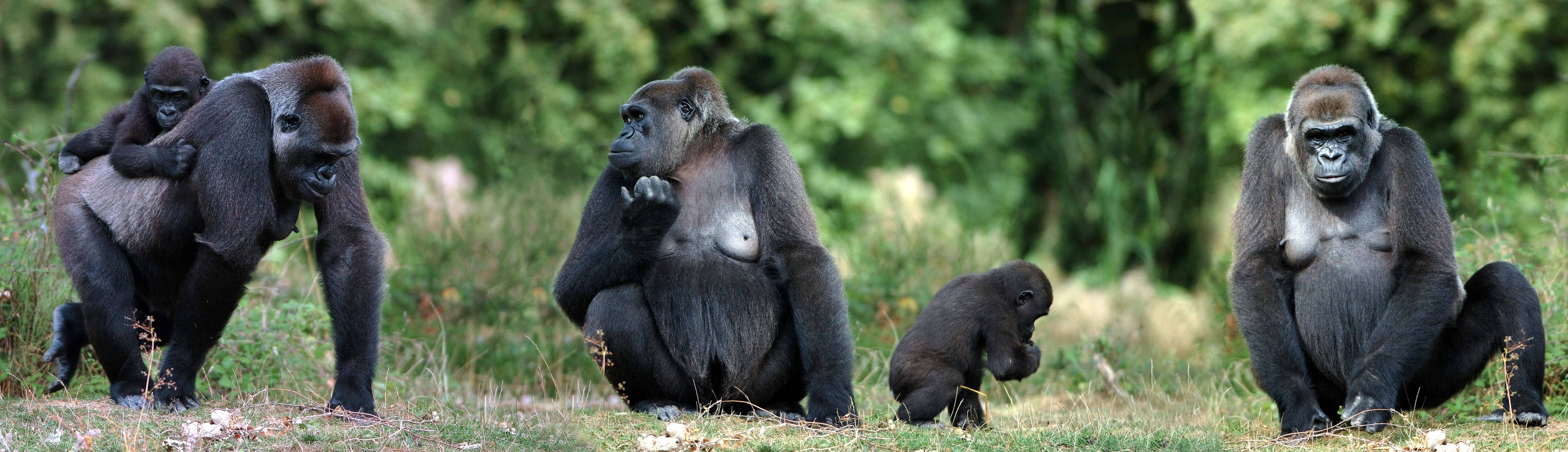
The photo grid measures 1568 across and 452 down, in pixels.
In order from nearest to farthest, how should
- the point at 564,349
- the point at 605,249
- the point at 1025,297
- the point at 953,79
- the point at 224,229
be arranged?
the point at 224,229, the point at 605,249, the point at 1025,297, the point at 564,349, the point at 953,79

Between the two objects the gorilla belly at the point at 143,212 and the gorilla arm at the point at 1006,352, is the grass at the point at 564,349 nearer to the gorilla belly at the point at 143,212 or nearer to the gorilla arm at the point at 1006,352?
the gorilla arm at the point at 1006,352

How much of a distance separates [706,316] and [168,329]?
1986mm

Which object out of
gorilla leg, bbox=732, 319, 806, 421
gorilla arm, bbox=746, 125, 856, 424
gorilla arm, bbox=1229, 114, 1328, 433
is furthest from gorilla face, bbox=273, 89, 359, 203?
gorilla arm, bbox=1229, 114, 1328, 433

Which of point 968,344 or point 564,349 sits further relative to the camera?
point 564,349

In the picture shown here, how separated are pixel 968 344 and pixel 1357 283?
4.67ft

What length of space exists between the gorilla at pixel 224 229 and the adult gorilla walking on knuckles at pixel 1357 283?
3158 millimetres

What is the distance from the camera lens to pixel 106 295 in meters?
3.96

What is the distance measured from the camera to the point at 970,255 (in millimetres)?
8352

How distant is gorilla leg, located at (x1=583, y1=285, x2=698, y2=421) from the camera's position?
4.24 metres

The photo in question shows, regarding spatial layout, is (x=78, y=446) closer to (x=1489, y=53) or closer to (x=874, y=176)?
(x=874, y=176)

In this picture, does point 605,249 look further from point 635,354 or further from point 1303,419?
point 1303,419

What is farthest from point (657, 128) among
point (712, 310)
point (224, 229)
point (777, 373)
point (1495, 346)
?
point (1495, 346)

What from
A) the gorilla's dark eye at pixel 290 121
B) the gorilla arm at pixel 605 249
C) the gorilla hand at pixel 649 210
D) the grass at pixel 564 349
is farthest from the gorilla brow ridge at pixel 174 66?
the gorilla hand at pixel 649 210

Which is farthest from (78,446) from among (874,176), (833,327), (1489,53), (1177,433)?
(1489,53)
